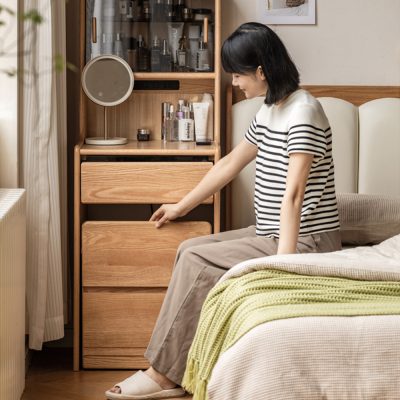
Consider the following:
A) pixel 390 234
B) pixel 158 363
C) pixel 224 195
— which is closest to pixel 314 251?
pixel 390 234

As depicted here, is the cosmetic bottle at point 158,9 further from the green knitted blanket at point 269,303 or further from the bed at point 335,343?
the green knitted blanket at point 269,303

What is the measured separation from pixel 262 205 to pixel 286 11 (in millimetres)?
1036

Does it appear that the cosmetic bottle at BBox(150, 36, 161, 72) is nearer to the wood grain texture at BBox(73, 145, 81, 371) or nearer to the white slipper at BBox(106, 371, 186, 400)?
the wood grain texture at BBox(73, 145, 81, 371)

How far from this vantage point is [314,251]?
2770 mm

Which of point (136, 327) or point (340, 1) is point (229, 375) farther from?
point (340, 1)

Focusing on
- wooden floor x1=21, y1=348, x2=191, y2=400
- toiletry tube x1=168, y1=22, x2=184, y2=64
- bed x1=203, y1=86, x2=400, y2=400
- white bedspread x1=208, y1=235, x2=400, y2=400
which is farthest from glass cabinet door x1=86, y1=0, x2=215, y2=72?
white bedspread x1=208, y1=235, x2=400, y2=400

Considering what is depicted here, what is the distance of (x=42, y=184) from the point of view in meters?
3.01

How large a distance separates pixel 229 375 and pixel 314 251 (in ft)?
2.95

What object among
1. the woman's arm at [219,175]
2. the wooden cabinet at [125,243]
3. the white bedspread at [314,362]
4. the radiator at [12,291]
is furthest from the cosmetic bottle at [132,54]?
the white bedspread at [314,362]

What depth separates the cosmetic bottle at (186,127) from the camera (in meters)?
3.45

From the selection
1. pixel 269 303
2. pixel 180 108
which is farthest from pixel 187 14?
pixel 269 303

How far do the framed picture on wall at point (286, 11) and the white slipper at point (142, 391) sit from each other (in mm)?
1533

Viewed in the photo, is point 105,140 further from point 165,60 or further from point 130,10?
point 130,10

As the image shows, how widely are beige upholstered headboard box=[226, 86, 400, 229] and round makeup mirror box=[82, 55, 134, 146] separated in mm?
435
